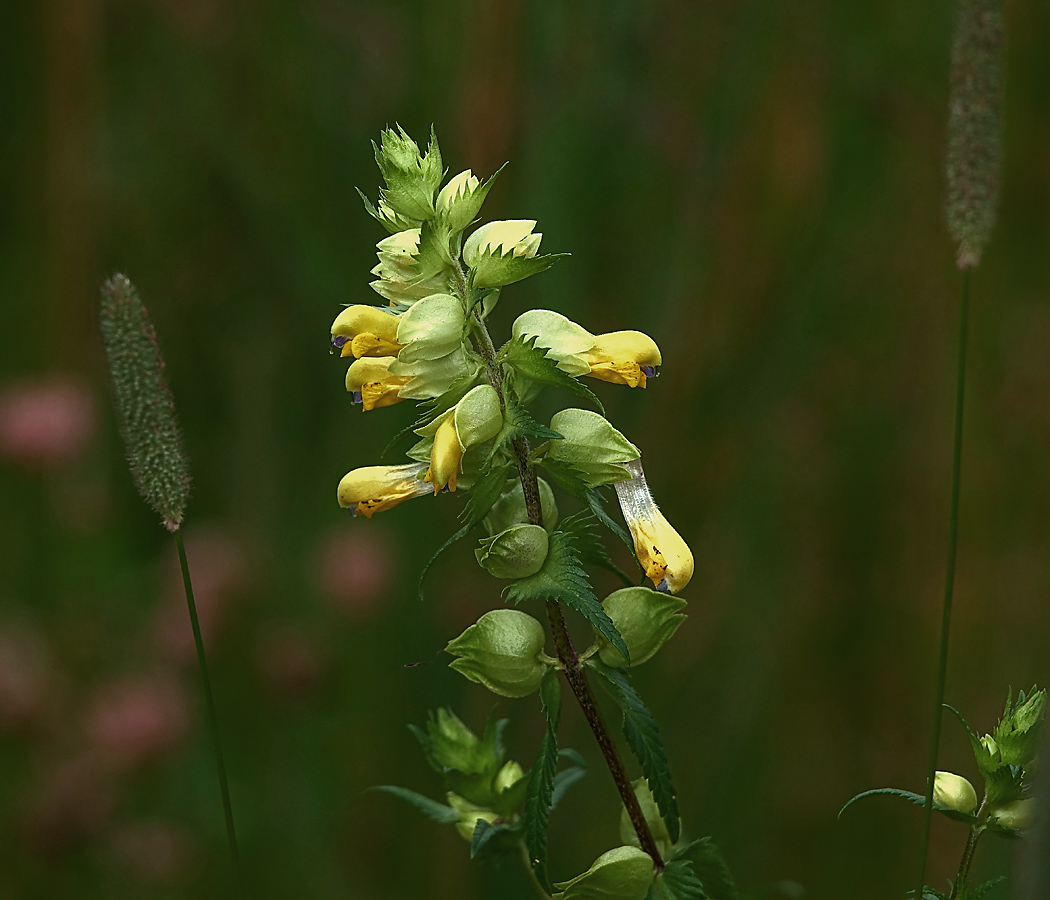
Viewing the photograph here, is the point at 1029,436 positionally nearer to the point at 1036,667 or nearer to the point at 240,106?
the point at 1036,667

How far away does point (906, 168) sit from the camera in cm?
206

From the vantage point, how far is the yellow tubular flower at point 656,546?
0.71 meters

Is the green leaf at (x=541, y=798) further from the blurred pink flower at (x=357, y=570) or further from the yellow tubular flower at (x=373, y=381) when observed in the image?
the blurred pink flower at (x=357, y=570)

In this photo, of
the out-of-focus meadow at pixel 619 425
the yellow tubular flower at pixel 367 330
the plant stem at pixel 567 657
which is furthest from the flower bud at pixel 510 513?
the out-of-focus meadow at pixel 619 425

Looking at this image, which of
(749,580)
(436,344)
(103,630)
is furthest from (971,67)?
(103,630)

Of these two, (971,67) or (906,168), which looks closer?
(971,67)

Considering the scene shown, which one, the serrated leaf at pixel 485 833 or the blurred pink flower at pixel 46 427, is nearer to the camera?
the serrated leaf at pixel 485 833

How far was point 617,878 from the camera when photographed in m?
0.64

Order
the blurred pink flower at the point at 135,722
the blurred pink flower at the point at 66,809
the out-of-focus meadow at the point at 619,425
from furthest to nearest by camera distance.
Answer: the out-of-focus meadow at the point at 619,425
the blurred pink flower at the point at 135,722
the blurred pink flower at the point at 66,809

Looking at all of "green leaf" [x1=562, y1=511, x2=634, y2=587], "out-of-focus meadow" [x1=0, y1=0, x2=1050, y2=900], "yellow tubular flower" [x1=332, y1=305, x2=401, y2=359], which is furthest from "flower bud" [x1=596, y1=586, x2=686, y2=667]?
"out-of-focus meadow" [x1=0, y1=0, x2=1050, y2=900]

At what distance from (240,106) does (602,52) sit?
3.16 ft

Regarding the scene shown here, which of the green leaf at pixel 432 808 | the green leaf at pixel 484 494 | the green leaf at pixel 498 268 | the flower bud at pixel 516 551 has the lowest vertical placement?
the green leaf at pixel 432 808

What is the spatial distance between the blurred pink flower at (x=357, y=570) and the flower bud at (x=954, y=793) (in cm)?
130

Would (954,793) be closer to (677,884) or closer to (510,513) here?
(677,884)
